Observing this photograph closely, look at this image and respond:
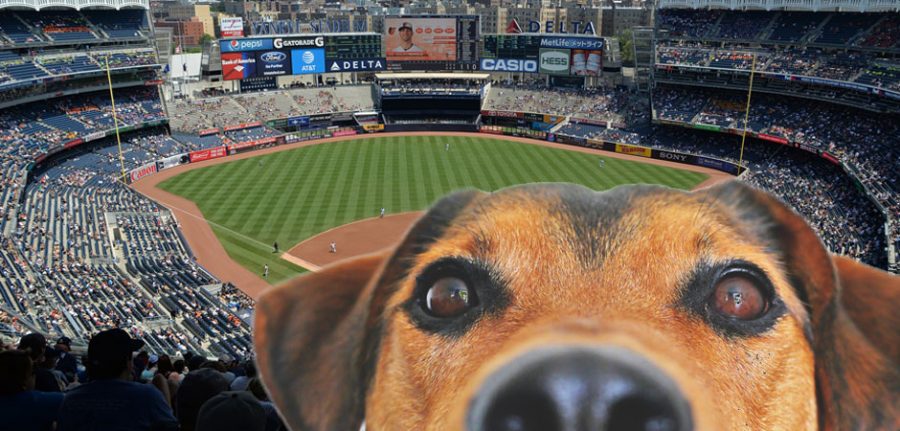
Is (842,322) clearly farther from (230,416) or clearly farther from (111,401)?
(111,401)

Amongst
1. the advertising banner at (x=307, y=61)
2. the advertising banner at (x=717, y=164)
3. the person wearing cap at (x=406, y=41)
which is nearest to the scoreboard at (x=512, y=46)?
the person wearing cap at (x=406, y=41)

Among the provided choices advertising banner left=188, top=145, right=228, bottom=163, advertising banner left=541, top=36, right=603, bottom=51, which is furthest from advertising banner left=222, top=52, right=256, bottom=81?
Result: advertising banner left=541, top=36, right=603, bottom=51

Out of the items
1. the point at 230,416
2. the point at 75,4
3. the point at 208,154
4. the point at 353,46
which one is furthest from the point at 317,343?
the point at 353,46

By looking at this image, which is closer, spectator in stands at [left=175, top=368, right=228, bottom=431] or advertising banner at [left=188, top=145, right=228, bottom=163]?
spectator in stands at [left=175, top=368, right=228, bottom=431]

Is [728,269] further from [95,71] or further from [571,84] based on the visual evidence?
[571,84]

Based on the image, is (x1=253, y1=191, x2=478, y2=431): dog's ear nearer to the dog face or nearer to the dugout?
the dog face

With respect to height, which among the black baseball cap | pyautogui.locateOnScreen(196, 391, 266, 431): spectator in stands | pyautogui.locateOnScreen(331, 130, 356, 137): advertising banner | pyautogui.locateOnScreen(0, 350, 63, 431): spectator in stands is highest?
pyautogui.locateOnScreen(196, 391, 266, 431): spectator in stands

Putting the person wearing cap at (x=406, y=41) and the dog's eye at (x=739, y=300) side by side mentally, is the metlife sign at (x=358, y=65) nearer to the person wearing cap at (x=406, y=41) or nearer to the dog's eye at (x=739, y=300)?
the person wearing cap at (x=406, y=41)

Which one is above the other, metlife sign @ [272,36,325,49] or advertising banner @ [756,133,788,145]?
metlife sign @ [272,36,325,49]
